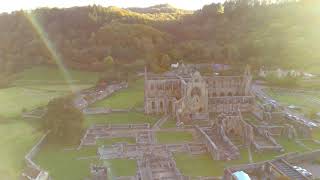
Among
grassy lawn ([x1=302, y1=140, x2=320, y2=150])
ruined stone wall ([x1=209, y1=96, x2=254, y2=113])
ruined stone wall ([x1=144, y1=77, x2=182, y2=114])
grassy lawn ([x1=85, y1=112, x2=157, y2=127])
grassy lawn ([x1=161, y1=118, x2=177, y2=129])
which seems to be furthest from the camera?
ruined stone wall ([x1=144, y1=77, x2=182, y2=114])

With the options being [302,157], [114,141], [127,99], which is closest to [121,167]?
[114,141]

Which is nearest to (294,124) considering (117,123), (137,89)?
(117,123)

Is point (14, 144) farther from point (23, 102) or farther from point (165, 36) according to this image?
point (165, 36)

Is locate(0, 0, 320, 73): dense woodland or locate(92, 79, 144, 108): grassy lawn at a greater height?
locate(0, 0, 320, 73): dense woodland

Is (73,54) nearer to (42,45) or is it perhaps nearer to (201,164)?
(42,45)

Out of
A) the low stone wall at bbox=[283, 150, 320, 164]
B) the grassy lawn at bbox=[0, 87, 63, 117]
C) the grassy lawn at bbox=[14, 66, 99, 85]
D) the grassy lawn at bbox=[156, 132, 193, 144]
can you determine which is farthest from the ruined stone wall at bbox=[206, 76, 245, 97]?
the grassy lawn at bbox=[14, 66, 99, 85]

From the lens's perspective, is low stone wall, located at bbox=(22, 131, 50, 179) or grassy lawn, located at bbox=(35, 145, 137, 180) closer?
low stone wall, located at bbox=(22, 131, 50, 179)

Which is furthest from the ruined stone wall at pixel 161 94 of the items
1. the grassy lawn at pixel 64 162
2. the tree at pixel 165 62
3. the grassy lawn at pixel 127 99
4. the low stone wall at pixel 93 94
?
the tree at pixel 165 62

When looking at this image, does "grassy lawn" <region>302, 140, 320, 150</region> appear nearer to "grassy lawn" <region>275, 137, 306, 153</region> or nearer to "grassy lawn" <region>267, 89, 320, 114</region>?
"grassy lawn" <region>275, 137, 306, 153</region>
